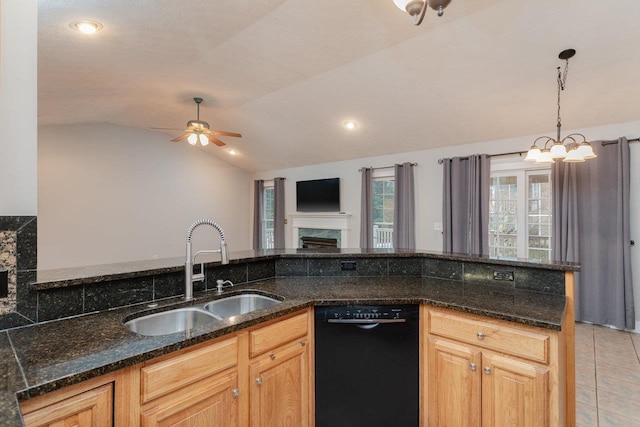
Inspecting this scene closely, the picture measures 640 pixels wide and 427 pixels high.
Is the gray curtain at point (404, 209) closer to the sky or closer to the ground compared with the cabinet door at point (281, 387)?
closer to the sky

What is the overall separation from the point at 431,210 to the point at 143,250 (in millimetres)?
5515

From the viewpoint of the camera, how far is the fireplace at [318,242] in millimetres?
6645

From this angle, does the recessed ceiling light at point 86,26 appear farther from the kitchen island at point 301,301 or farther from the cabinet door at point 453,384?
the cabinet door at point 453,384

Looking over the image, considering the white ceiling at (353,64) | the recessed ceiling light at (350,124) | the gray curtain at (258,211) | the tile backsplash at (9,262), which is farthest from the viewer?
the gray curtain at (258,211)

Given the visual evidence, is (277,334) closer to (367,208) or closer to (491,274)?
(491,274)

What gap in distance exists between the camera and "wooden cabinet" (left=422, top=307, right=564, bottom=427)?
1.48 metres

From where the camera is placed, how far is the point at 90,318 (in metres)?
1.49

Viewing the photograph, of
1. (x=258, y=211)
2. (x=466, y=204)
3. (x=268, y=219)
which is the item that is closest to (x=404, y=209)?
(x=466, y=204)

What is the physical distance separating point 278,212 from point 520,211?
483 cm

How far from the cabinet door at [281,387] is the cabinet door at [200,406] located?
0.12 m

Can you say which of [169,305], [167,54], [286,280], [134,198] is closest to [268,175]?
[134,198]

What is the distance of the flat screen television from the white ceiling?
1.46 metres

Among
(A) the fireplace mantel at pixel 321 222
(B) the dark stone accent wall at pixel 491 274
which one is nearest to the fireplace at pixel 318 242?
(A) the fireplace mantel at pixel 321 222

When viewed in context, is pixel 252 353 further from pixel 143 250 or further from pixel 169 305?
pixel 143 250
